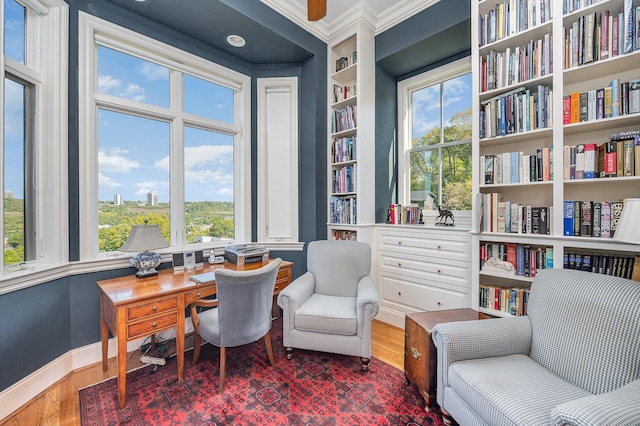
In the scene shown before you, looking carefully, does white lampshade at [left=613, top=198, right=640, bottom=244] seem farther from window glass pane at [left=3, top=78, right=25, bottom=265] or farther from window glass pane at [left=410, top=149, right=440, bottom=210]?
window glass pane at [left=3, top=78, right=25, bottom=265]

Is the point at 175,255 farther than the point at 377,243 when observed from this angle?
No

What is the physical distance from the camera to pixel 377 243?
119 inches

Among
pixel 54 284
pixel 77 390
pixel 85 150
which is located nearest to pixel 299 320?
pixel 77 390

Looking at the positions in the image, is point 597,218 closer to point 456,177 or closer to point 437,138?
point 456,177

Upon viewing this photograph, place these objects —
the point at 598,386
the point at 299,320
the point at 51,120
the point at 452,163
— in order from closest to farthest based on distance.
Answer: the point at 598,386 → the point at 51,120 → the point at 299,320 → the point at 452,163

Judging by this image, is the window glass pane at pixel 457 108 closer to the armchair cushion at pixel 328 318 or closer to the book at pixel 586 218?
the book at pixel 586 218

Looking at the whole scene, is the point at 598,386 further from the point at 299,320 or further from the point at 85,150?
the point at 85,150

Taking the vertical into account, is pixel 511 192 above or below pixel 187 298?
above

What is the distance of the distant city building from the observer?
2.57m

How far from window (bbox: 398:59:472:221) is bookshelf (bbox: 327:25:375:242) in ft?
1.75

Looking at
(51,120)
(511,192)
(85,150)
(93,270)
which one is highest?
(51,120)

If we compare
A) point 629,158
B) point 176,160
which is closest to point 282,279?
point 176,160

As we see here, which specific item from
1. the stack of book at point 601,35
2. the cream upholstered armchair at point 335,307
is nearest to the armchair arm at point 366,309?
the cream upholstered armchair at point 335,307

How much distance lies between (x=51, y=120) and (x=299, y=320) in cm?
238
